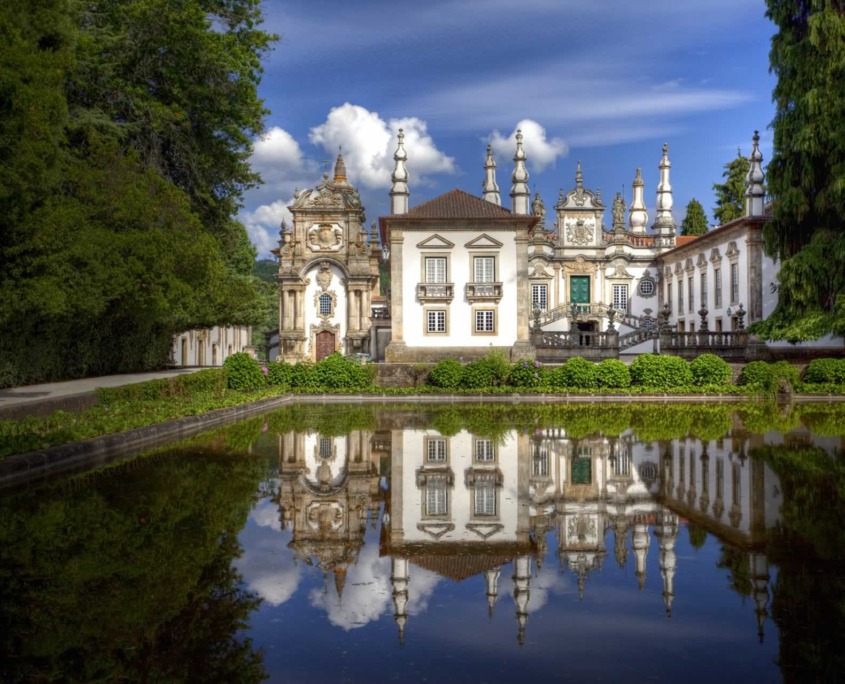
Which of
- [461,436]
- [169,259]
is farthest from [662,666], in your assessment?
[169,259]

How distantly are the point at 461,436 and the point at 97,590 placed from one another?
31.8 ft

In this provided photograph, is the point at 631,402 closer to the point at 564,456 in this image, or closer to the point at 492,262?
the point at 492,262

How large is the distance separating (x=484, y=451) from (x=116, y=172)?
41.6ft

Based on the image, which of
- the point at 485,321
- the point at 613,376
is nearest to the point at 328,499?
the point at 613,376

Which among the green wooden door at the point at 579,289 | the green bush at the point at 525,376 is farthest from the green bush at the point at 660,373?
the green wooden door at the point at 579,289

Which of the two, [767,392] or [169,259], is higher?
[169,259]

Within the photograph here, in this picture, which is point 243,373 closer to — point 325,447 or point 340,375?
point 340,375

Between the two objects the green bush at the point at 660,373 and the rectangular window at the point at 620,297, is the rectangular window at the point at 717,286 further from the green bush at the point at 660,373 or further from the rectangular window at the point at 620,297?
the green bush at the point at 660,373

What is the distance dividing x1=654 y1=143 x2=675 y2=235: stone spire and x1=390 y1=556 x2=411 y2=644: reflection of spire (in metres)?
43.1

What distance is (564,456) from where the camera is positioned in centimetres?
1142

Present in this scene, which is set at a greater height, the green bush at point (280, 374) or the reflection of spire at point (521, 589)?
the green bush at point (280, 374)

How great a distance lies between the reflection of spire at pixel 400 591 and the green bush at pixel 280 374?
68.3ft

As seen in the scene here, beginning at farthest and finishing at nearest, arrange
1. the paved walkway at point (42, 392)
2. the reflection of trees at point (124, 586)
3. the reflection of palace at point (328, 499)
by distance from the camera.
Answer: the paved walkway at point (42, 392), the reflection of palace at point (328, 499), the reflection of trees at point (124, 586)

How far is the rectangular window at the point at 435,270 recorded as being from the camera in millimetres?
32688
